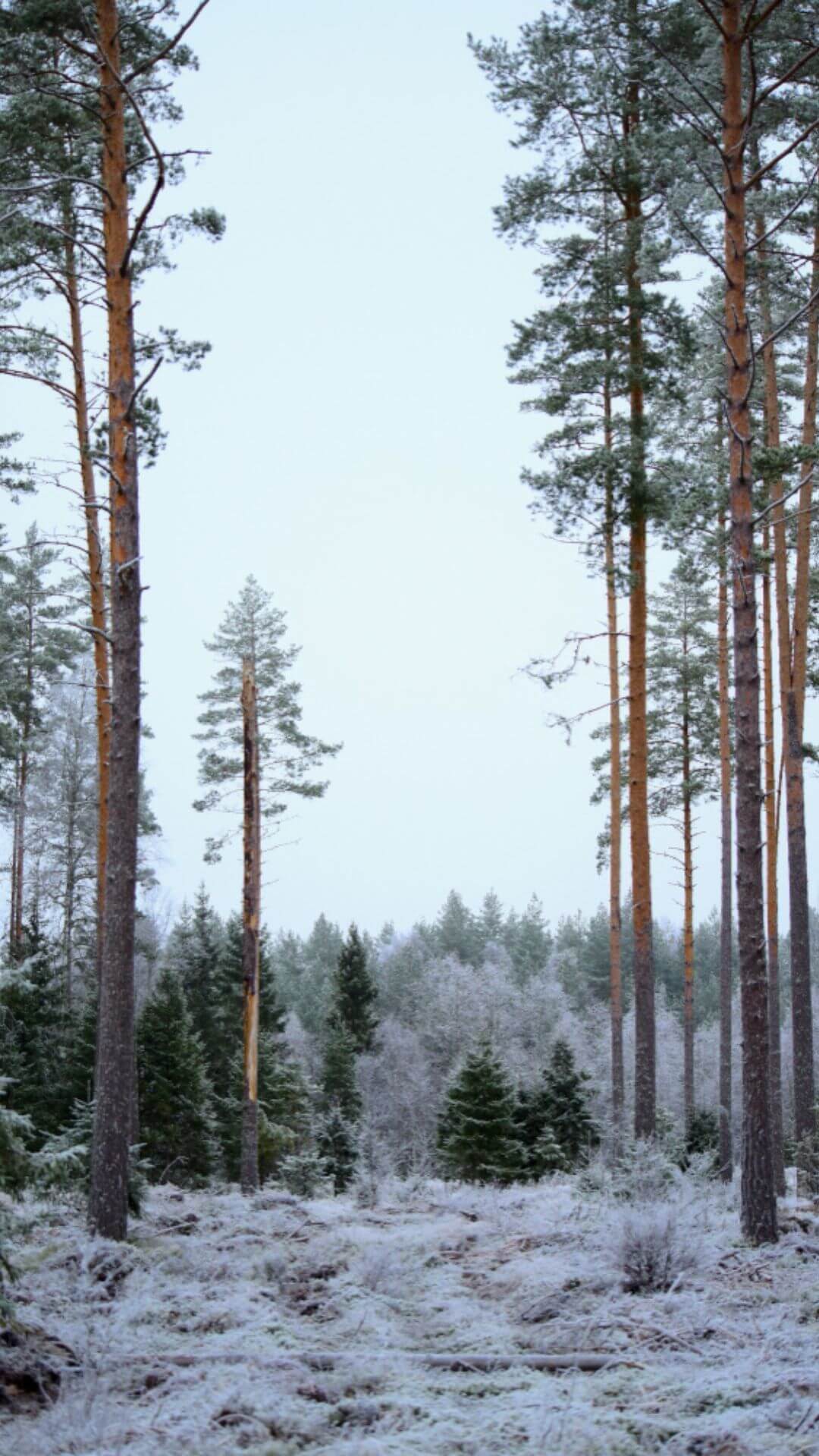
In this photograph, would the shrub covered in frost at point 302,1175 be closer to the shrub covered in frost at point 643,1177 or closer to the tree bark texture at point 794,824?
the shrub covered in frost at point 643,1177

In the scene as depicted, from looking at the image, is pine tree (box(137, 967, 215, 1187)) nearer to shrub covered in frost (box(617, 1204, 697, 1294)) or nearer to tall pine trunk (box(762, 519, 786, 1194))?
tall pine trunk (box(762, 519, 786, 1194))

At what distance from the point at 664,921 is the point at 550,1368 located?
337ft

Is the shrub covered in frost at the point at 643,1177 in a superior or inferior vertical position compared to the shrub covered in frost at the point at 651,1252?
inferior

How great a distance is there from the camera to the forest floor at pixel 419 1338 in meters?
3.64

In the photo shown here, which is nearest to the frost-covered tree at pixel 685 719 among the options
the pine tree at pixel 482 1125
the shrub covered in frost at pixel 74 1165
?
the pine tree at pixel 482 1125

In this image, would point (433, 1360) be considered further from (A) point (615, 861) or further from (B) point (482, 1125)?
(B) point (482, 1125)

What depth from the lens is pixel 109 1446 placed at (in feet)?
11.6

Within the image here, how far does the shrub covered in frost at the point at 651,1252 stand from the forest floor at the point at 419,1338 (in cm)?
1

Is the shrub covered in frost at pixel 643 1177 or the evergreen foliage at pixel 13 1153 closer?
the evergreen foliage at pixel 13 1153

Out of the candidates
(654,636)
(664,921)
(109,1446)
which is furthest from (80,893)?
(664,921)

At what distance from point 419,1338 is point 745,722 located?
4.86 meters

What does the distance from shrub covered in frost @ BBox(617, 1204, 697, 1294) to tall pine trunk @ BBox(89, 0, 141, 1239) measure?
136 inches

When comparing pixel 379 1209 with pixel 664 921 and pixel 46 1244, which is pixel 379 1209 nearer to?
pixel 46 1244

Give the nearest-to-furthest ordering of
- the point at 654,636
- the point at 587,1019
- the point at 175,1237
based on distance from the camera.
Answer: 1. the point at 175,1237
2. the point at 654,636
3. the point at 587,1019
